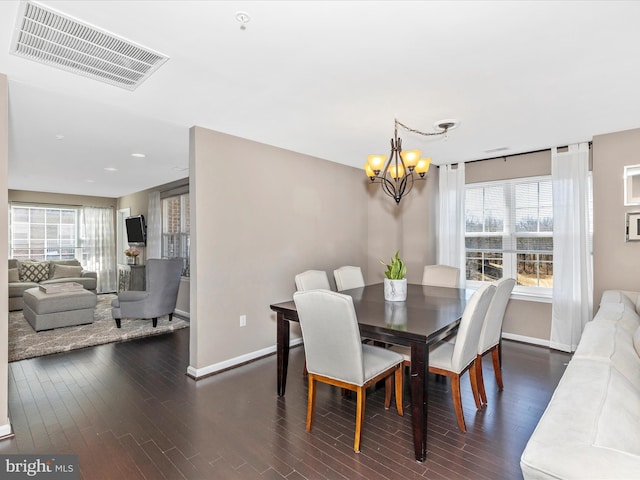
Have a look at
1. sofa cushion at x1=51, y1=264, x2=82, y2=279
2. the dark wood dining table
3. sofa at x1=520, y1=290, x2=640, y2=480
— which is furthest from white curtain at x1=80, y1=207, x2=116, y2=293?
sofa at x1=520, y1=290, x2=640, y2=480

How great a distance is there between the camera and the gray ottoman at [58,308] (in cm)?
479

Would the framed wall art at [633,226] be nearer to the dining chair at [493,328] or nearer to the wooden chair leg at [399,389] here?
the dining chair at [493,328]

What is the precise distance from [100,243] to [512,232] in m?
8.88

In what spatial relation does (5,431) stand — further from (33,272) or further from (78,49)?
(33,272)

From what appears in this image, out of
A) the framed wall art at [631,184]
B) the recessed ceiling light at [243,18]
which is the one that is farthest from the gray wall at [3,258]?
the framed wall art at [631,184]

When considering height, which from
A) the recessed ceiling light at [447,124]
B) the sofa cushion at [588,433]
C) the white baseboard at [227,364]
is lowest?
the white baseboard at [227,364]

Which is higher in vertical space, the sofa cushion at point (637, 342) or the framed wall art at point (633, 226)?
the framed wall art at point (633, 226)

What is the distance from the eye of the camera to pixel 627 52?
2068 millimetres

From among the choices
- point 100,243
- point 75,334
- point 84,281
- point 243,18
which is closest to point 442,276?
point 243,18

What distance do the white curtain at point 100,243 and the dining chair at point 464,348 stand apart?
8.56m

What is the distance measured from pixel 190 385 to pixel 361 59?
3.05m

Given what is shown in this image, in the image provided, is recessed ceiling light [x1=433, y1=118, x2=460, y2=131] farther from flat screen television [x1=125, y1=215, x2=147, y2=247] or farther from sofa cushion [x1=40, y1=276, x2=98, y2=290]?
sofa cushion [x1=40, y1=276, x2=98, y2=290]

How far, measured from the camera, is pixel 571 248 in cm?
391

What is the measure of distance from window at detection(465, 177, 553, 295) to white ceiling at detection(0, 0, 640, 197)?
0.69 meters
